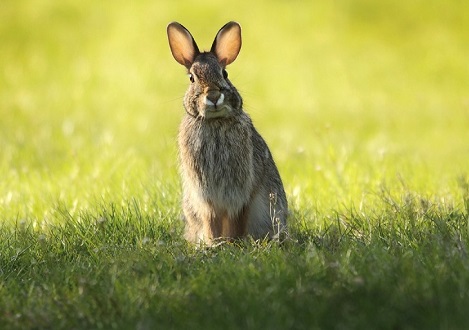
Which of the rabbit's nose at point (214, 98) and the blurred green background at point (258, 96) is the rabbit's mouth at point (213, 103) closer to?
the rabbit's nose at point (214, 98)

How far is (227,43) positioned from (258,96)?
30.5ft

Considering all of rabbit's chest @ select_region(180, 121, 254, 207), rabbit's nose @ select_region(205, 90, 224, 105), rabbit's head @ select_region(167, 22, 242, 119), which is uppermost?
rabbit's head @ select_region(167, 22, 242, 119)

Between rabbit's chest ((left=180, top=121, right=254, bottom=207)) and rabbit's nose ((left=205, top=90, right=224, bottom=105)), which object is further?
rabbit's chest ((left=180, top=121, right=254, bottom=207))

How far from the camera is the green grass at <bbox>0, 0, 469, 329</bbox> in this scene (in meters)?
4.79

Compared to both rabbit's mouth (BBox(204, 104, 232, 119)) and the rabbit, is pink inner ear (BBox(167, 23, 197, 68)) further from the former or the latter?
rabbit's mouth (BBox(204, 104, 232, 119))

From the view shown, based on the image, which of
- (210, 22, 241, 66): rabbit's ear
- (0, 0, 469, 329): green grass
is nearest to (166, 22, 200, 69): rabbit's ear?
(210, 22, 241, 66): rabbit's ear

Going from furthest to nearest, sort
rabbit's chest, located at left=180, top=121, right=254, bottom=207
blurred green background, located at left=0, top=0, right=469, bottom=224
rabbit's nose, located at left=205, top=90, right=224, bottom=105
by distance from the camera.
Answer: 1. blurred green background, located at left=0, top=0, right=469, bottom=224
2. rabbit's chest, located at left=180, top=121, right=254, bottom=207
3. rabbit's nose, located at left=205, top=90, right=224, bottom=105

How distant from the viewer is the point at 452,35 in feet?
63.3

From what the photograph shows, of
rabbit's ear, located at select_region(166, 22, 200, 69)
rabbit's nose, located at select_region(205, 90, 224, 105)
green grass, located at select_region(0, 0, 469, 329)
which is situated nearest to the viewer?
green grass, located at select_region(0, 0, 469, 329)

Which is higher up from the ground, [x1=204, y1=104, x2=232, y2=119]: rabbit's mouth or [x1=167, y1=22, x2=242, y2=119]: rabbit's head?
[x1=167, y1=22, x2=242, y2=119]: rabbit's head

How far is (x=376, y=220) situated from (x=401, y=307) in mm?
2059

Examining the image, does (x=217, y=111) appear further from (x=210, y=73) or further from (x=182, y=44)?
(x=182, y=44)

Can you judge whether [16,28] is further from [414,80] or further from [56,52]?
[414,80]

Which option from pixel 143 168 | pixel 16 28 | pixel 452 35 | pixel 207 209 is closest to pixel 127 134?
pixel 143 168
